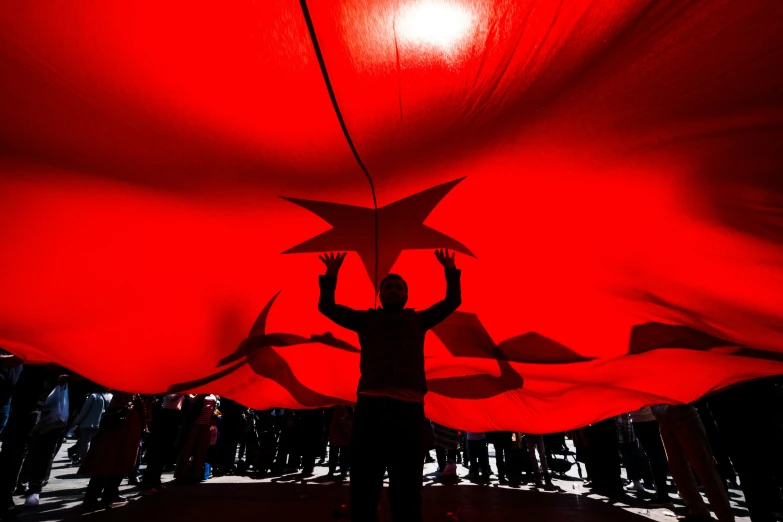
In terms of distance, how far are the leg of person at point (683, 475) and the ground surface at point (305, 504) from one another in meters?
0.61

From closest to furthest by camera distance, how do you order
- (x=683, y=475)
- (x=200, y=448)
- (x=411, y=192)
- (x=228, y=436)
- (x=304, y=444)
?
(x=411, y=192) < (x=683, y=475) < (x=200, y=448) < (x=304, y=444) < (x=228, y=436)

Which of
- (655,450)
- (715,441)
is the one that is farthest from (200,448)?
(715,441)

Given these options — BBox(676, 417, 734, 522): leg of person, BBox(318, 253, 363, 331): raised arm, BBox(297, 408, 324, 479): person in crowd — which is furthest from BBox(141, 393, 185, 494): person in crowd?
BBox(676, 417, 734, 522): leg of person

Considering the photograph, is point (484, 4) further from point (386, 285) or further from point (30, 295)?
point (30, 295)

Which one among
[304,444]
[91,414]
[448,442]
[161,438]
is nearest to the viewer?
[161,438]

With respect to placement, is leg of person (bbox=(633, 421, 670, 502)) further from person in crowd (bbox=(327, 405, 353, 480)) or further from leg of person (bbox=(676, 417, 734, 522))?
person in crowd (bbox=(327, 405, 353, 480))

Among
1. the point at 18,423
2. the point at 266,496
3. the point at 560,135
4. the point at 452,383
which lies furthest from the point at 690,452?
the point at 18,423

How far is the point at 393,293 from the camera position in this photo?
2.42 metres

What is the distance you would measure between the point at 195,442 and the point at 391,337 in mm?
5376

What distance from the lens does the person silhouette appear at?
6.33ft

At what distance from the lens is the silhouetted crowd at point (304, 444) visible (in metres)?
3.04

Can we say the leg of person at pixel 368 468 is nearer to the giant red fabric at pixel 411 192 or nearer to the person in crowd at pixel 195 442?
the giant red fabric at pixel 411 192

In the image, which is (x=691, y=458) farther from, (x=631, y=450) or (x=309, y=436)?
(x=309, y=436)

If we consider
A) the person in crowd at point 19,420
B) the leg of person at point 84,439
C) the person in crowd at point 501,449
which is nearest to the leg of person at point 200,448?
the leg of person at point 84,439
